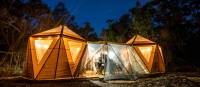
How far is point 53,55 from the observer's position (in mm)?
13000

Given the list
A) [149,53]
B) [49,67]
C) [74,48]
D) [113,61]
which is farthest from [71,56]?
[149,53]

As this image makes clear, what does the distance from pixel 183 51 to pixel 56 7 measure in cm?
2097

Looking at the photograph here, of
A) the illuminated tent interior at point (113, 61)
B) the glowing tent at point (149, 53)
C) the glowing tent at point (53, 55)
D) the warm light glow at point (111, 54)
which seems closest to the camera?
the glowing tent at point (53, 55)

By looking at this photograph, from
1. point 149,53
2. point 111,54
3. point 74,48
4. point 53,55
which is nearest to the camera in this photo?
point 53,55

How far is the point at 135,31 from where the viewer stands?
28828 millimetres

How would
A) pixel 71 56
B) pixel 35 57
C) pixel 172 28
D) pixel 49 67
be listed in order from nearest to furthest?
pixel 49 67, pixel 35 57, pixel 71 56, pixel 172 28

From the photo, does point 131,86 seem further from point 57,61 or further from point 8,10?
point 8,10

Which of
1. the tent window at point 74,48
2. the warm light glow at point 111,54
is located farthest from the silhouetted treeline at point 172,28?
the tent window at point 74,48

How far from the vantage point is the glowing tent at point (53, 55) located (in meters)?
12.7

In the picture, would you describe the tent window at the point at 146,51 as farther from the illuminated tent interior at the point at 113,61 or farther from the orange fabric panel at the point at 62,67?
the orange fabric panel at the point at 62,67

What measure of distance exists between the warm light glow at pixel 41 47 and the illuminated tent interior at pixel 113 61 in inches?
82.0

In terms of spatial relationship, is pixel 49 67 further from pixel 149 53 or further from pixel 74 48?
pixel 149 53

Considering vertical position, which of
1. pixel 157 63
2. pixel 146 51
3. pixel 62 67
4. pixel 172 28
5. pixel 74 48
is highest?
pixel 172 28

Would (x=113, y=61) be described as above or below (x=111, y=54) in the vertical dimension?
below
